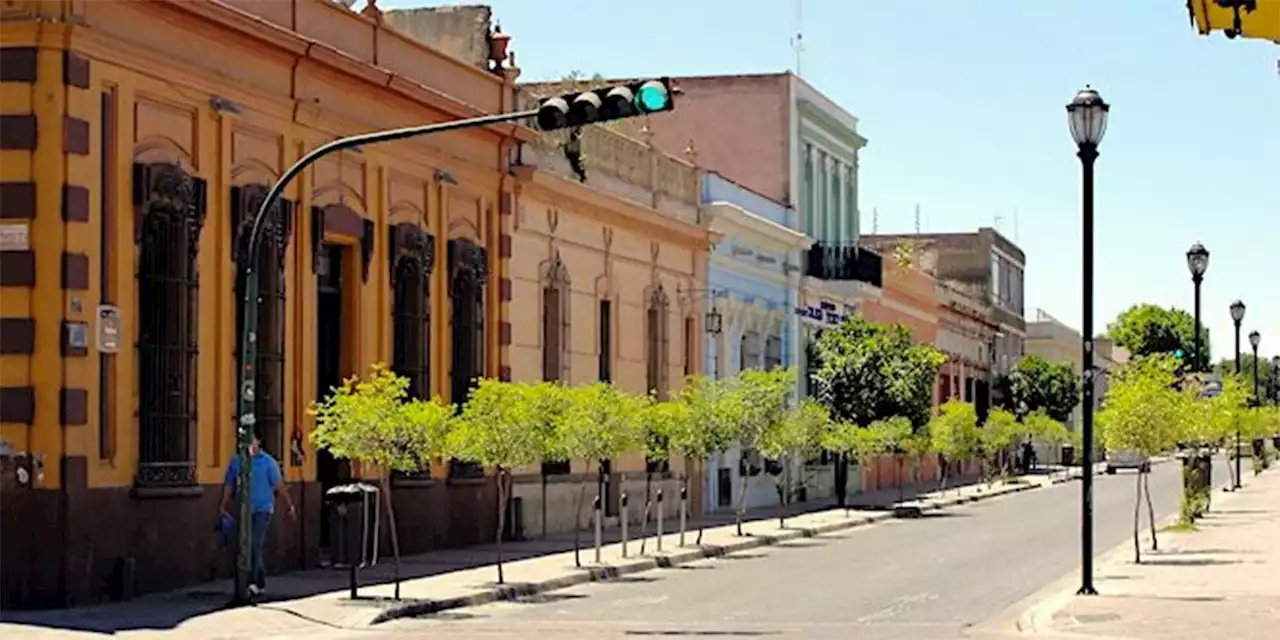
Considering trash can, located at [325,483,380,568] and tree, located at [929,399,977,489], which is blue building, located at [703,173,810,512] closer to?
tree, located at [929,399,977,489]

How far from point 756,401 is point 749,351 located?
46.0 ft

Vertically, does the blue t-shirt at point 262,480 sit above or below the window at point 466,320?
below

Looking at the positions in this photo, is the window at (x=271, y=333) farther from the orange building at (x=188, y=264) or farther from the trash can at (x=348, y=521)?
the trash can at (x=348, y=521)

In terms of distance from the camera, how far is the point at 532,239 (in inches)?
1480

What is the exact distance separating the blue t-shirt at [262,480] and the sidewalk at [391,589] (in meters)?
1.00

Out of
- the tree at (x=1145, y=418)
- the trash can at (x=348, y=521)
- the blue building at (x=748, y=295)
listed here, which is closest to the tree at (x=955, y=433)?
the blue building at (x=748, y=295)

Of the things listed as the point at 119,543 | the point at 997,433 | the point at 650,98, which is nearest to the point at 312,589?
the point at 119,543

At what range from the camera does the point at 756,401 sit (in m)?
39.0

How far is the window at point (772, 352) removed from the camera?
54.4 m

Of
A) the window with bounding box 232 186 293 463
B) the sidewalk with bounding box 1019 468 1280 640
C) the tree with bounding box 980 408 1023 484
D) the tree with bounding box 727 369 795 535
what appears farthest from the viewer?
the tree with bounding box 980 408 1023 484

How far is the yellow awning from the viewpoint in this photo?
10.9 m

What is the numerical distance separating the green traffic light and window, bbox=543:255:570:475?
18.2 m

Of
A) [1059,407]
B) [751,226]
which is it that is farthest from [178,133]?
[1059,407]

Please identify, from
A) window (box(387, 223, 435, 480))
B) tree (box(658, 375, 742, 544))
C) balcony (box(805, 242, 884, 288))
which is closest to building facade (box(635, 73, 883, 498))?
balcony (box(805, 242, 884, 288))
